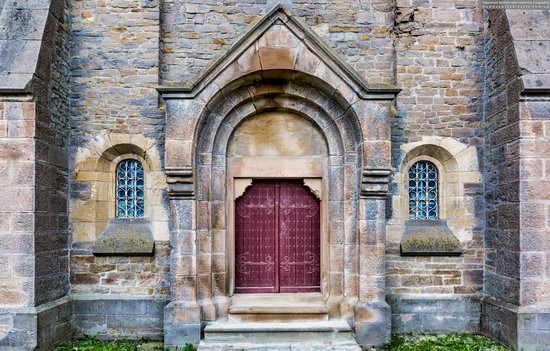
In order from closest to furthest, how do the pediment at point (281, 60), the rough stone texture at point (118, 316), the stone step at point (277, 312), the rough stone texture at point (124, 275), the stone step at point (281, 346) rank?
the stone step at point (281, 346) → the pediment at point (281, 60) → the stone step at point (277, 312) → the rough stone texture at point (118, 316) → the rough stone texture at point (124, 275)

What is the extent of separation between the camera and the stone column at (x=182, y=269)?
603cm

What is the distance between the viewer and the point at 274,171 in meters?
6.82

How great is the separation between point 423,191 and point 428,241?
86 cm

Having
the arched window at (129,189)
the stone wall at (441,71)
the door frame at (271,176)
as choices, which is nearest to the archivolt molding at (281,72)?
the door frame at (271,176)

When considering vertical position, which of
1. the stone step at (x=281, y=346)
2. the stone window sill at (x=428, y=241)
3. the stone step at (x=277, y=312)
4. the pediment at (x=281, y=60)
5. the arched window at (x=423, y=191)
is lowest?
the stone step at (x=281, y=346)

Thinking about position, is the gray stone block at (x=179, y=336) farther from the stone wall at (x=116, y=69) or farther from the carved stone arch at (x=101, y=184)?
the stone wall at (x=116, y=69)

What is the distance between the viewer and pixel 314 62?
609 centimetres

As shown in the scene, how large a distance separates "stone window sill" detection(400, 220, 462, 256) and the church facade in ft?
0.11

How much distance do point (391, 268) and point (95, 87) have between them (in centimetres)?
570

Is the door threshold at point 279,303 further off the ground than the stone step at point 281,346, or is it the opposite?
the door threshold at point 279,303

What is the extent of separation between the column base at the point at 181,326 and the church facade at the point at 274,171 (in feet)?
0.07

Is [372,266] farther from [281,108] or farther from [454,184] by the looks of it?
[281,108]

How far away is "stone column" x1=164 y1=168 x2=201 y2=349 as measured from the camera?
6.03 meters

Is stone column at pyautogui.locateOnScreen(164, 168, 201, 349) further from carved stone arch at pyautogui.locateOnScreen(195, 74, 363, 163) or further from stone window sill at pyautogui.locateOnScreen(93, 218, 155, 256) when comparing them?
stone window sill at pyautogui.locateOnScreen(93, 218, 155, 256)
